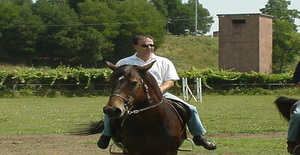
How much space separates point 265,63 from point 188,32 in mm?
59507

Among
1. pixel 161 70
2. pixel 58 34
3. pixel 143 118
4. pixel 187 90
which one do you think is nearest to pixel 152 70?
pixel 161 70

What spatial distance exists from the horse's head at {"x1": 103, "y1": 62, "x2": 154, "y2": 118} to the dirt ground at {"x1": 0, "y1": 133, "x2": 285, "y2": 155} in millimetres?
5421

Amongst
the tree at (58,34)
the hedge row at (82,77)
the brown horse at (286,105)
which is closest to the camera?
the brown horse at (286,105)

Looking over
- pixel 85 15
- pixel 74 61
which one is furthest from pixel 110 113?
pixel 85 15

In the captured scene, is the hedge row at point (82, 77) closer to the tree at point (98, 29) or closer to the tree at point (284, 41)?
the tree at point (98, 29)

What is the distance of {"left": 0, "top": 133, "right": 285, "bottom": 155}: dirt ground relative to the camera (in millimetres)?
13070

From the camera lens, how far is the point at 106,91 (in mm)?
44312

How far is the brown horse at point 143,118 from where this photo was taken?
7.32 metres

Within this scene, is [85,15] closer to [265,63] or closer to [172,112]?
[265,63]

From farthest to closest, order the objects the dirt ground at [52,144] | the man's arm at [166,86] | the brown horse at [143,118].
Result: the dirt ground at [52,144], the man's arm at [166,86], the brown horse at [143,118]

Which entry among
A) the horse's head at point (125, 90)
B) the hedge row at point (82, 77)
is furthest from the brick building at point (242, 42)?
the horse's head at point (125, 90)

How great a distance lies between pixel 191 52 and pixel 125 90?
82.9 m

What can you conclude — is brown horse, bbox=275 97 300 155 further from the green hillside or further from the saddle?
the green hillside

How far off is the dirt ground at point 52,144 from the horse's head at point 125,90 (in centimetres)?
542
